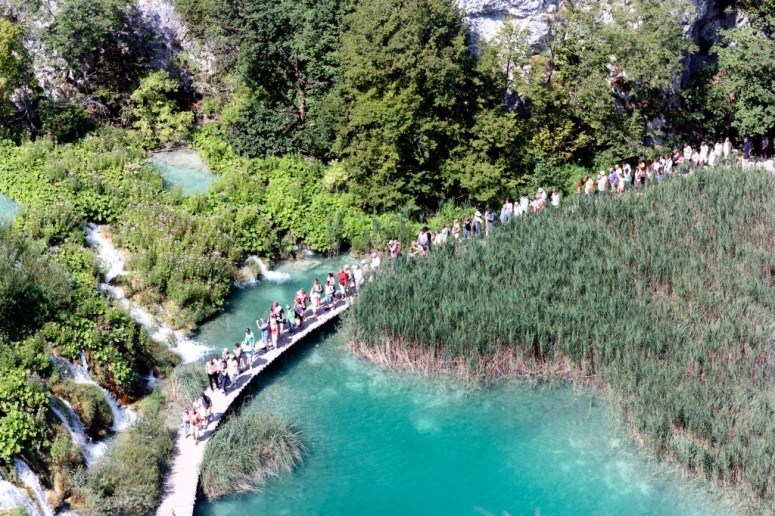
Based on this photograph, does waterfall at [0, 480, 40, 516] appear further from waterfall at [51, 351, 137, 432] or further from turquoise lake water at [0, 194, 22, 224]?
turquoise lake water at [0, 194, 22, 224]

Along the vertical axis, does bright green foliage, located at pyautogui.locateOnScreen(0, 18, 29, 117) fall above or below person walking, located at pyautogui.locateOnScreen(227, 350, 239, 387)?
above

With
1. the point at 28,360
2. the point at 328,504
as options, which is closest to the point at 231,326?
the point at 28,360

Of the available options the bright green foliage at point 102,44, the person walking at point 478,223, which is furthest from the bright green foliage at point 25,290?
the person walking at point 478,223

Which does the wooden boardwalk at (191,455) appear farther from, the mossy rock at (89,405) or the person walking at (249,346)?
the mossy rock at (89,405)

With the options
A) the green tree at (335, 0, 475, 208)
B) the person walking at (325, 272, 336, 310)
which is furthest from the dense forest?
the person walking at (325, 272, 336, 310)

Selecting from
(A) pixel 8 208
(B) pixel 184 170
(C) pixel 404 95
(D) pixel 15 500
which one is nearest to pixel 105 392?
(D) pixel 15 500

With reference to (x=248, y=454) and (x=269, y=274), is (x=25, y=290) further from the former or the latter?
(x=269, y=274)
